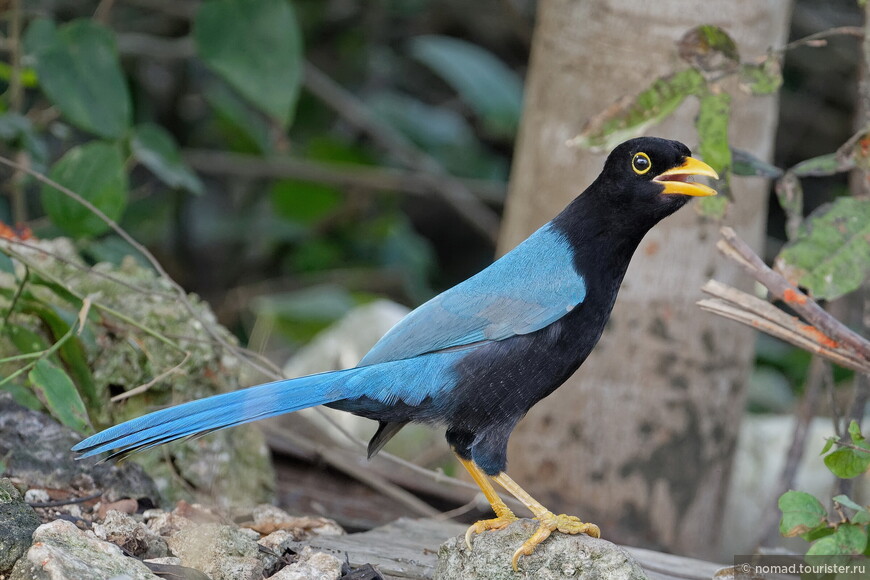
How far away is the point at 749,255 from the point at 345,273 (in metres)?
4.75

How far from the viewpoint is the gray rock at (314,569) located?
8.63ft

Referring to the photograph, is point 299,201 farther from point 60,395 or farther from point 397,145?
point 60,395

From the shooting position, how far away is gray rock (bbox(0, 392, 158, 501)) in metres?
3.18

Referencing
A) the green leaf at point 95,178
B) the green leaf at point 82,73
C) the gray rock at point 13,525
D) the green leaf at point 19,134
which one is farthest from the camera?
the green leaf at point 82,73

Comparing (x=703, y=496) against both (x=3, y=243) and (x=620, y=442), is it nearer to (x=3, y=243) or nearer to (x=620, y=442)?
(x=620, y=442)

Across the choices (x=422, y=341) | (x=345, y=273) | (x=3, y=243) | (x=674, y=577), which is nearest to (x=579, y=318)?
(x=422, y=341)

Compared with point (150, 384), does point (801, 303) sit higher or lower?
higher

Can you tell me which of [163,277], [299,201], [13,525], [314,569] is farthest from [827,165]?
[299,201]

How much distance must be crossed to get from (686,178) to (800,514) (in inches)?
40.4

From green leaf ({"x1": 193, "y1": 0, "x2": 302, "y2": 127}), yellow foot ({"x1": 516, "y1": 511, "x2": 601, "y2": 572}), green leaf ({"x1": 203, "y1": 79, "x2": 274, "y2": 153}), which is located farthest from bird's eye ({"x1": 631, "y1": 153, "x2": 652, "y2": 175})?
green leaf ({"x1": 203, "y1": 79, "x2": 274, "y2": 153})

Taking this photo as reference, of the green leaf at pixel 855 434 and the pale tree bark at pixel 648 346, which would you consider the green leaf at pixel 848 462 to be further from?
Result: the pale tree bark at pixel 648 346

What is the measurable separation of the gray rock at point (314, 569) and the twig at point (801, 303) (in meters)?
1.47

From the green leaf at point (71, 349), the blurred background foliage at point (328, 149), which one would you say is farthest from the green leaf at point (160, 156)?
the green leaf at point (71, 349)

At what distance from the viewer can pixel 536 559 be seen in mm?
2707
